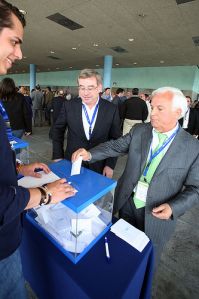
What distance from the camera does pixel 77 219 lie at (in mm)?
907

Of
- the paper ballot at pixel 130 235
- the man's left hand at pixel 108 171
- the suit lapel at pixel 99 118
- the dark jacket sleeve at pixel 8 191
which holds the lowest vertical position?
the paper ballot at pixel 130 235

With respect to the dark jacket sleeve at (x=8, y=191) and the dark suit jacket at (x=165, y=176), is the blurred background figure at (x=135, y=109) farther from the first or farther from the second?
the dark jacket sleeve at (x=8, y=191)

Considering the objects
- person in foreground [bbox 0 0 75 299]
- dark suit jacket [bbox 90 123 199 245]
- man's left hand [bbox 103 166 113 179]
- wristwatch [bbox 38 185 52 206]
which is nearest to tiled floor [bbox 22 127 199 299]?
dark suit jacket [bbox 90 123 199 245]

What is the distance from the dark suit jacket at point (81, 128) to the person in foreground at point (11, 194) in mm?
1091

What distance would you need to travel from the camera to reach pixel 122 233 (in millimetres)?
1062

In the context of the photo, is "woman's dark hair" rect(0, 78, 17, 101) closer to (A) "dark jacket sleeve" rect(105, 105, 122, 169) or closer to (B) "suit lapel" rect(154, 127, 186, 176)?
(A) "dark jacket sleeve" rect(105, 105, 122, 169)

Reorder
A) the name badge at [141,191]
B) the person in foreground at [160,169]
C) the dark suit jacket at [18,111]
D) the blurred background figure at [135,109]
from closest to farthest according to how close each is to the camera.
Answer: the person in foreground at [160,169], the name badge at [141,191], the dark suit jacket at [18,111], the blurred background figure at [135,109]

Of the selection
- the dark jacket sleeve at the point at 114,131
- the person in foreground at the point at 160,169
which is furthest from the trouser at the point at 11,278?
the dark jacket sleeve at the point at 114,131

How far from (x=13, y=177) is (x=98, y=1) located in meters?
5.01

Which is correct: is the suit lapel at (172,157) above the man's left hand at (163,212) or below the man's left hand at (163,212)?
above

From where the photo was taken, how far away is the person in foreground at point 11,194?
0.66 metres

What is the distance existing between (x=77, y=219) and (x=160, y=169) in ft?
2.20

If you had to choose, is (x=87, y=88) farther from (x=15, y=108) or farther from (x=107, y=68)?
(x=107, y=68)

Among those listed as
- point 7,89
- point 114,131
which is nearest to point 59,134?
point 114,131
